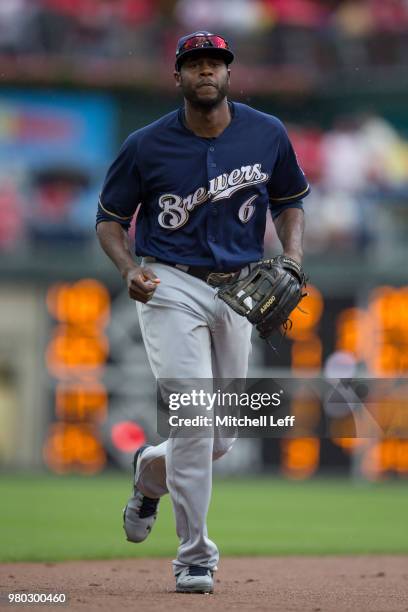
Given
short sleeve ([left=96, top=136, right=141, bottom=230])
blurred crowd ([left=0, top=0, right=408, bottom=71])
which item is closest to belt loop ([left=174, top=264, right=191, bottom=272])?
short sleeve ([left=96, top=136, right=141, bottom=230])

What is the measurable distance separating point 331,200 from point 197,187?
446 inches

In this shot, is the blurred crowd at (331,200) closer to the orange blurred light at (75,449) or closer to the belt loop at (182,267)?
the orange blurred light at (75,449)

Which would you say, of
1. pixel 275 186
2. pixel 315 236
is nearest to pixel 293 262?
pixel 275 186

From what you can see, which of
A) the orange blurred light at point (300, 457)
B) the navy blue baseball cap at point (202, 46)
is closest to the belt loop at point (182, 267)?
the navy blue baseball cap at point (202, 46)

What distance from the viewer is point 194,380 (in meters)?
5.31

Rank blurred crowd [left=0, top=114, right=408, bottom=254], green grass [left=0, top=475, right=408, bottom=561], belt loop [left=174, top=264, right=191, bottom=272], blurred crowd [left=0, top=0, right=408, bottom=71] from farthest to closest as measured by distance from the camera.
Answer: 1. blurred crowd [left=0, top=0, right=408, bottom=71]
2. blurred crowd [left=0, top=114, right=408, bottom=254]
3. green grass [left=0, top=475, right=408, bottom=561]
4. belt loop [left=174, top=264, right=191, bottom=272]

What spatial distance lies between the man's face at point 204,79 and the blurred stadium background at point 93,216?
8990 mm

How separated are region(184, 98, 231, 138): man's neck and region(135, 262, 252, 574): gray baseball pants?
0.57 m

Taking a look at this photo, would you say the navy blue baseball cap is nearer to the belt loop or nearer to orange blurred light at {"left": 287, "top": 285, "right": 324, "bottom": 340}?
the belt loop

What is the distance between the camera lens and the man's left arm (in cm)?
569

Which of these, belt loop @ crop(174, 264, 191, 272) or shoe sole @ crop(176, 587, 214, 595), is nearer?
shoe sole @ crop(176, 587, 214, 595)

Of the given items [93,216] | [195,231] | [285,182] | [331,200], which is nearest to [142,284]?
[195,231]

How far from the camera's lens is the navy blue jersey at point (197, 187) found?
5441 mm

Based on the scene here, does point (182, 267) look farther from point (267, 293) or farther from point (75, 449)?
point (75, 449)
